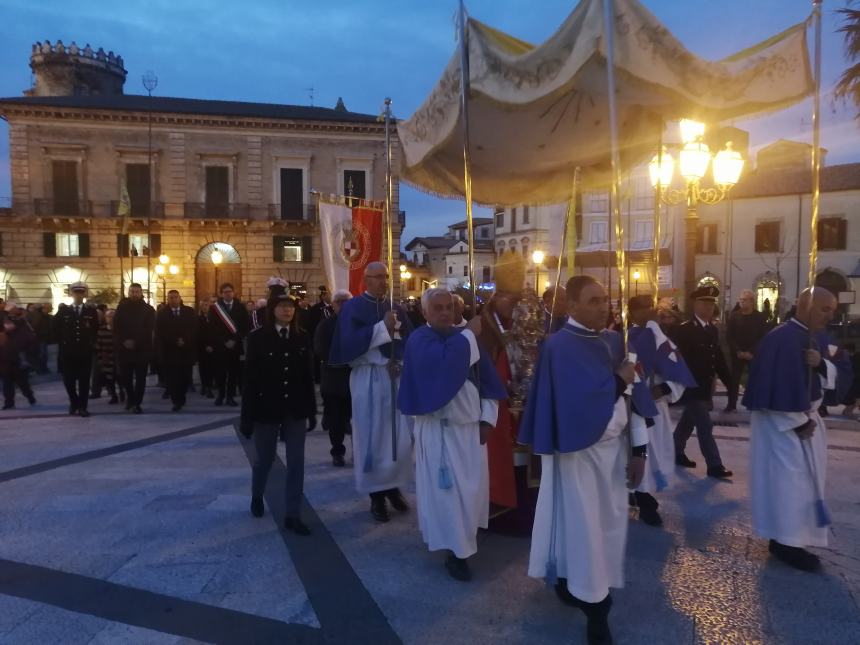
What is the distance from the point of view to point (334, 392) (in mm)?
6707

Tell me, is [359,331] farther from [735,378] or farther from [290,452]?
[735,378]

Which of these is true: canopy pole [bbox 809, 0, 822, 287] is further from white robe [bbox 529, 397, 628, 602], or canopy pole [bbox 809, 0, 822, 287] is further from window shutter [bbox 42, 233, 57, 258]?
window shutter [bbox 42, 233, 57, 258]

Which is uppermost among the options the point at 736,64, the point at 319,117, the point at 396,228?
the point at 319,117

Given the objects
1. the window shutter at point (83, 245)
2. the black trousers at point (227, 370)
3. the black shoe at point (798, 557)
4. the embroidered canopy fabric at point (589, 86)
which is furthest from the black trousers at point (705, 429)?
the window shutter at point (83, 245)

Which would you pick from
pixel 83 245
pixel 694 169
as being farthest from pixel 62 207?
pixel 694 169

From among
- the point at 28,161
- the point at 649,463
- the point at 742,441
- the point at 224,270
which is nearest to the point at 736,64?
the point at 649,463

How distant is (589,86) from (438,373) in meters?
2.12

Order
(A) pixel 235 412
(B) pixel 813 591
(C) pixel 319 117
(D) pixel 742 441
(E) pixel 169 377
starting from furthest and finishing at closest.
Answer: (C) pixel 319 117 → (E) pixel 169 377 → (A) pixel 235 412 → (D) pixel 742 441 → (B) pixel 813 591

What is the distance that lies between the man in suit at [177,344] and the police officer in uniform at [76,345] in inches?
41.5

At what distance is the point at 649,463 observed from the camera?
5.28 metres

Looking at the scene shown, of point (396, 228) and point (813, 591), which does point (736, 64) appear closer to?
point (813, 591)

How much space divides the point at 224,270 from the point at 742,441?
29.1m

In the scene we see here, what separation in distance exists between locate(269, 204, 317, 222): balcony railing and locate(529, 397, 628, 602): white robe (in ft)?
101

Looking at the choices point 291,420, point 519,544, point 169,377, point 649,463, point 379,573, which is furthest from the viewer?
point 169,377
